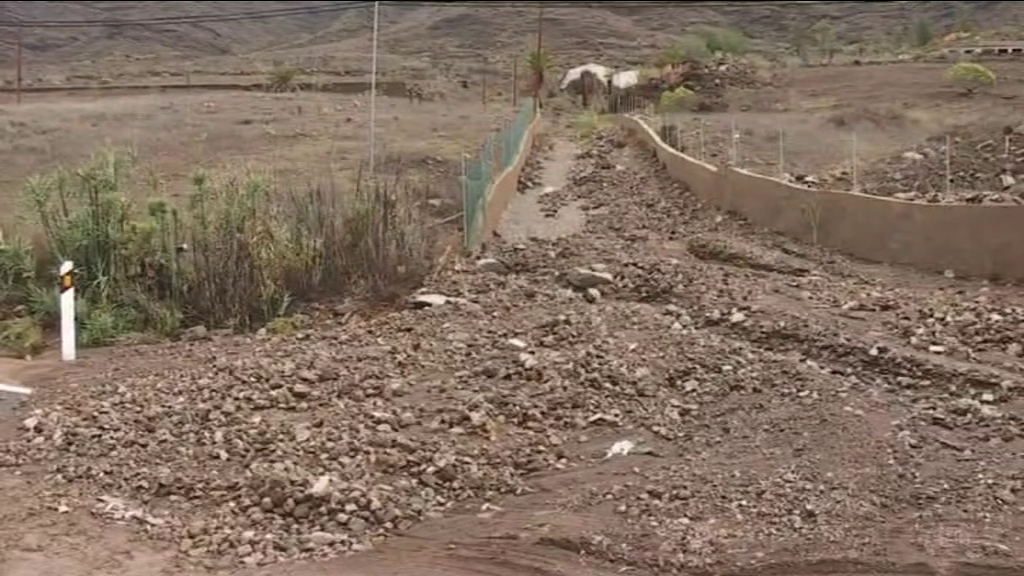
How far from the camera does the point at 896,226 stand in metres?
12.1

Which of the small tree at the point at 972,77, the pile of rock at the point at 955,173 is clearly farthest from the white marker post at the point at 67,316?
the small tree at the point at 972,77

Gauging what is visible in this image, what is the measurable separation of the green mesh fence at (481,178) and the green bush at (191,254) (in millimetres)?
1958

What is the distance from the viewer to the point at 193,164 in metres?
21.5

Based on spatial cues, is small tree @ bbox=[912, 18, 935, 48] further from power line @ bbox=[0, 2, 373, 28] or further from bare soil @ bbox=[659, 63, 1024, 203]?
power line @ bbox=[0, 2, 373, 28]

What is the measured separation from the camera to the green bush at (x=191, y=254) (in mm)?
10672

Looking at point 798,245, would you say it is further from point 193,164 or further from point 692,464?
point 193,164

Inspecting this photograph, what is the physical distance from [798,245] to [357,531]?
877cm

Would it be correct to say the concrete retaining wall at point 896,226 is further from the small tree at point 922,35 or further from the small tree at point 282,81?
the small tree at point 922,35

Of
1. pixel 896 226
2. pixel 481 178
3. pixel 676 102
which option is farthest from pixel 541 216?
pixel 676 102

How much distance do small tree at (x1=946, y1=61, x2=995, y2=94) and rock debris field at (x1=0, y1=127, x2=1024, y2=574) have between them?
13.9 meters

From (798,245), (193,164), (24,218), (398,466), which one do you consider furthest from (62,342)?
(193,164)

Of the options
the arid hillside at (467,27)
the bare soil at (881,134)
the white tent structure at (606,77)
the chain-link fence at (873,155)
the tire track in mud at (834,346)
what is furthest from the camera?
the arid hillside at (467,27)

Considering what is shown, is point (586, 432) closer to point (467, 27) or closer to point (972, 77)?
point (972, 77)

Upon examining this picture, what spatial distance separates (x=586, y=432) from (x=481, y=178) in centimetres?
834
